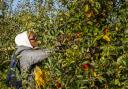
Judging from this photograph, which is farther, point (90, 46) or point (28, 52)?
point (28, 52)

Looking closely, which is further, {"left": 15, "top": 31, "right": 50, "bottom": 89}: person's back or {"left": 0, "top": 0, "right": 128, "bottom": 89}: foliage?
{"left": 15, "top": 31, "right": 50, "bottom": 89}: person's back

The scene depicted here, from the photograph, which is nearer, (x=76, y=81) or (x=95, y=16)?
(x=76, y=81)

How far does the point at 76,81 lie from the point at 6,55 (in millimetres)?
4265

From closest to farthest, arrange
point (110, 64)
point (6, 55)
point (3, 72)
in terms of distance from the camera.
A: 1. point (110, 64)
2. point (3, 72)
3. point (6, 55)

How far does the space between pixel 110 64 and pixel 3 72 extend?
7.16 ft

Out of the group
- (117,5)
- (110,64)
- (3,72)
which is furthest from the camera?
(3,72)

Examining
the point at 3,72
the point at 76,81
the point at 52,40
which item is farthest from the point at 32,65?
the point at 76,81

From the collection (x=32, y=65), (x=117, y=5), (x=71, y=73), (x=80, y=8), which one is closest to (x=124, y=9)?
(x=117, y=5)

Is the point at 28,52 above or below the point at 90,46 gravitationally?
below

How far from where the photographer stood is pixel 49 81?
4.16 m

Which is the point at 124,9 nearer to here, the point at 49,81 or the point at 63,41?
the point at 63,41

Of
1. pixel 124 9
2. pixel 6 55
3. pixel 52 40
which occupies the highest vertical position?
pixel 124 9

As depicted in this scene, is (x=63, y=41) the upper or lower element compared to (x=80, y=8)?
lower

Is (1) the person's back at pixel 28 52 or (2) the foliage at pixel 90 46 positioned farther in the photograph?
(1) the person's back at pixel 28 52
